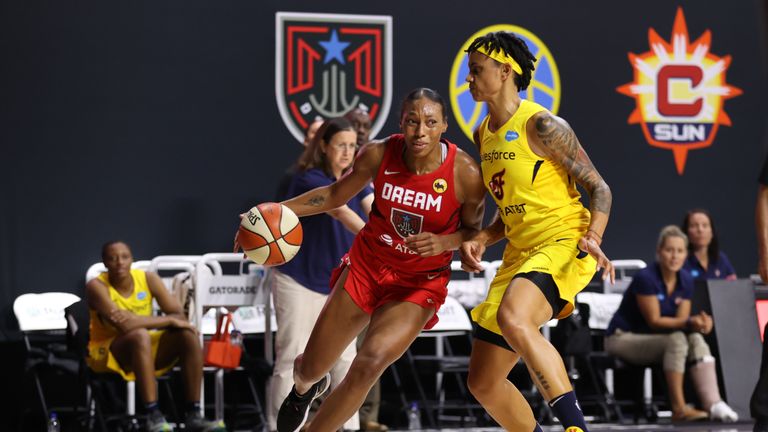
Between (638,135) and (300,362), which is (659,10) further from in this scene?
(300,362)

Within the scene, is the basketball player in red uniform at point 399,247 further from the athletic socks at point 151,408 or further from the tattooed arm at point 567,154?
the athletic socks at point 151,408

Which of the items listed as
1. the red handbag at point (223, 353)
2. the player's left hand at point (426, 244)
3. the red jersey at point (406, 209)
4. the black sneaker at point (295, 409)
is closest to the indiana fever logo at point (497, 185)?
the red jersey at point (406, 209)

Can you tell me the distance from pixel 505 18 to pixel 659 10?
57.9 inches

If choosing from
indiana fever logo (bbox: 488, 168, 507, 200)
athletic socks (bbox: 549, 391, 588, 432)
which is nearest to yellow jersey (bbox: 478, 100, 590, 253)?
indiana fever logo (bbox: 488, 168, 507, 200)

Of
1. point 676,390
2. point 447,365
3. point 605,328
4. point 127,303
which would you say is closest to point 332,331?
point 127,303

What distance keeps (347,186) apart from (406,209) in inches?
14.5

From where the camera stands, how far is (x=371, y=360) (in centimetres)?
464

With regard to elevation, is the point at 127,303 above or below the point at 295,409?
above

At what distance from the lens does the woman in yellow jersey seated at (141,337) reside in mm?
6828

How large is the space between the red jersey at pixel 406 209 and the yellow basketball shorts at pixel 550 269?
0.32 metres

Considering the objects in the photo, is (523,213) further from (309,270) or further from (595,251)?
(309,270)

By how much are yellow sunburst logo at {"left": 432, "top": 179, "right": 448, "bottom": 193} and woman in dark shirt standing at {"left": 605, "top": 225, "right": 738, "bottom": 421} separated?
11.7 ft

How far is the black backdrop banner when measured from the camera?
27.9ft

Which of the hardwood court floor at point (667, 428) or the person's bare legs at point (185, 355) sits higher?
the person's bare legs at point (185, 355)
